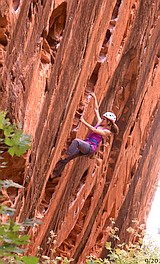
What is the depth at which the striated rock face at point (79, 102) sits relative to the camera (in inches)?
165

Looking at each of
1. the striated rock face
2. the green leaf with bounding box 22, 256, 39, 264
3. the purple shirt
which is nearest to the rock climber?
the purple shirt

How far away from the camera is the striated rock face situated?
4188 mm

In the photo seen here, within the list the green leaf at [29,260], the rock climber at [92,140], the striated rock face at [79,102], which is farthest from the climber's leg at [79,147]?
the green leaf at [29,260]

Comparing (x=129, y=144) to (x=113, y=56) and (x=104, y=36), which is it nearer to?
(x=113, y=56)

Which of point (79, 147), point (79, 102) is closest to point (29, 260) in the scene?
point (79, 147)

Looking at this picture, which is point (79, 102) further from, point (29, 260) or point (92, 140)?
point (29, 260)

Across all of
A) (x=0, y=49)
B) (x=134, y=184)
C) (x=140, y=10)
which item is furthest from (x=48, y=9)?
(x=134, y=184)

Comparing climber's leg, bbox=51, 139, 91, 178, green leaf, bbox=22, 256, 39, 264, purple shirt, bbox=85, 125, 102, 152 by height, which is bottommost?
climber's leg, bbox=51, 139, 91, 178

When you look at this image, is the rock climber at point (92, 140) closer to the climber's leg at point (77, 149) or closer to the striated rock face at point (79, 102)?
the climber's leg at point (77, 149)

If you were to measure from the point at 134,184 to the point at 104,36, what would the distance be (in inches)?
207

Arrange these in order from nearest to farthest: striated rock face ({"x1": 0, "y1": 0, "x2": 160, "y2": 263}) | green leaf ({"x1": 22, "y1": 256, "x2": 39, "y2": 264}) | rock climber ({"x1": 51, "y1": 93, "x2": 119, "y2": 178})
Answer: green leaf ({"x1": 22, "y1": 256, "x2": 39, "y2": 264}) < striated rock face ({"x1": 0, "y1": 0, "x2": 160, "y2": 263}) < rock climber ({"x1": 51, "y1": 93, "x2": 119, "y2": 178})

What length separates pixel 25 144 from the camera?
1.79 meters

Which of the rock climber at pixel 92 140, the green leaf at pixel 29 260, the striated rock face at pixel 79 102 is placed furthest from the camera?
the rock climber at pixel 92 140

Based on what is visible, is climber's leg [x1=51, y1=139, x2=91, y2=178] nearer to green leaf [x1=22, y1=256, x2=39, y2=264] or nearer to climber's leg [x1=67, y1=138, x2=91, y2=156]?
climber's leg [x1=67, y1=138, x2=91, y2=156]
